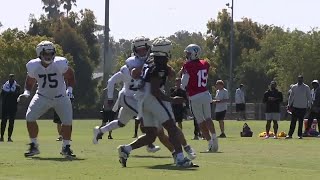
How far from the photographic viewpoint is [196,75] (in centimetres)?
1919

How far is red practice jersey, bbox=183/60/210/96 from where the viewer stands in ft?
63.1

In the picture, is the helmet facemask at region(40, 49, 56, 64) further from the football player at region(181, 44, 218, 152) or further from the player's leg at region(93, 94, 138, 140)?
the football player at region(181, 44, 218, 152)

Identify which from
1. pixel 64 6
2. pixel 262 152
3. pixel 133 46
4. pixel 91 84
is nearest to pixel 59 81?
pixel 133 46

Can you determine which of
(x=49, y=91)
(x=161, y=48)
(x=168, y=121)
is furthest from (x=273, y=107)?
(x=161, y=48)

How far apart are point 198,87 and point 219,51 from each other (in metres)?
76.7

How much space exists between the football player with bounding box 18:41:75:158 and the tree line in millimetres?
58631

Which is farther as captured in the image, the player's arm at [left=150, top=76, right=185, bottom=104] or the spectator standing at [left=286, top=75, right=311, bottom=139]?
the spectator standing at [left=286, top=75, right=311, bottom=139]

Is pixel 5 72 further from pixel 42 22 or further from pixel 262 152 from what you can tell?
pixel 262 152

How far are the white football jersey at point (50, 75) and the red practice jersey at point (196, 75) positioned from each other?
3270 mm

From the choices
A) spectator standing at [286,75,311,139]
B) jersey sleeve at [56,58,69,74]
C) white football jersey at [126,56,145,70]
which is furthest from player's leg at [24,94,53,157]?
spectator standing at [286,75,311,139]

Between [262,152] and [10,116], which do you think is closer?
[262,152]

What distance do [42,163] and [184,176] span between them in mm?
3370

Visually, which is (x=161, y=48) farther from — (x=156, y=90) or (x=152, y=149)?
(x=152, y=149)

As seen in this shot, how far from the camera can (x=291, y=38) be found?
292 feet
